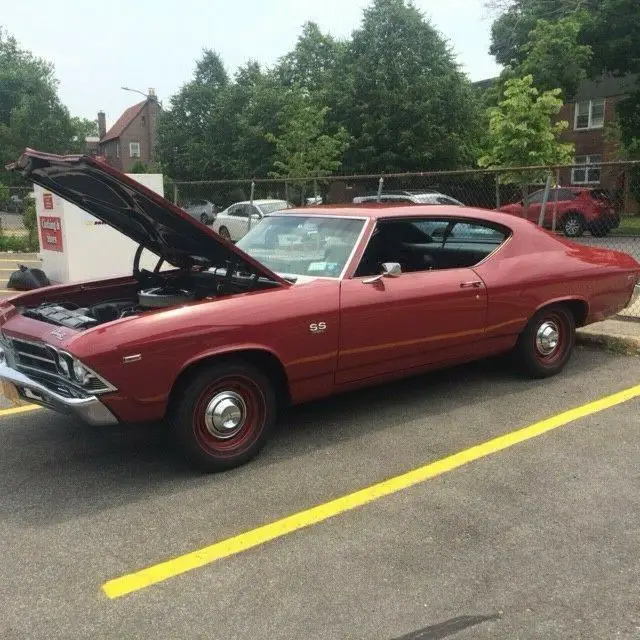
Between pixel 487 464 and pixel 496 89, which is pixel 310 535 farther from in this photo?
pixel 496 89

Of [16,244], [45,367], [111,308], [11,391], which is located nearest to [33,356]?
[45,367]

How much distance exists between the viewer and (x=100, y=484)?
3713 mm

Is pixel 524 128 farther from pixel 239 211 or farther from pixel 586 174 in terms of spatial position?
pixel 586 174

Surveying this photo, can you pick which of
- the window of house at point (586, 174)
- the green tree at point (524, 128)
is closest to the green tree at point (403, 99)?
the window of house at point (586, 174)

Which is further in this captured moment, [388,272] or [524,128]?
[524,128]

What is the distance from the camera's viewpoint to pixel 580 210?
1708 centimetres

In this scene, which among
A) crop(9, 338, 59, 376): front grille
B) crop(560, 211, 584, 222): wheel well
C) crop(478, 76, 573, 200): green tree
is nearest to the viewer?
crop(9, 338, 59, 376): front grille

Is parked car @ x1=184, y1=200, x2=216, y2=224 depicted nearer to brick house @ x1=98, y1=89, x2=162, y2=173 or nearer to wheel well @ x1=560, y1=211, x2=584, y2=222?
wheel well @ x1=560, y1=211, x2=584, y2=222

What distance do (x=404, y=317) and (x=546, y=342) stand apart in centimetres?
168

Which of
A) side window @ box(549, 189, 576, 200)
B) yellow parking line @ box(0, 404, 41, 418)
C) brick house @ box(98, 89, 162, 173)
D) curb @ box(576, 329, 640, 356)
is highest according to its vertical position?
brick house @ box(98, 89, 162, 173)

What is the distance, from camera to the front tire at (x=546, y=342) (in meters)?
5.27

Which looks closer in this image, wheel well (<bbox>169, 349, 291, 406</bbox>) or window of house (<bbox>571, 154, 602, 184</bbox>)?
wheel well (<bbox>169, 349, 291, 406</bbox>)

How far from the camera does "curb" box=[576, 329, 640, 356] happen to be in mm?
6176

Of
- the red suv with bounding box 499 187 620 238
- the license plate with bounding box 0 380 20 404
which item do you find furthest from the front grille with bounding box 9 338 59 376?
the red suv with bounding box 499 187 620 238
